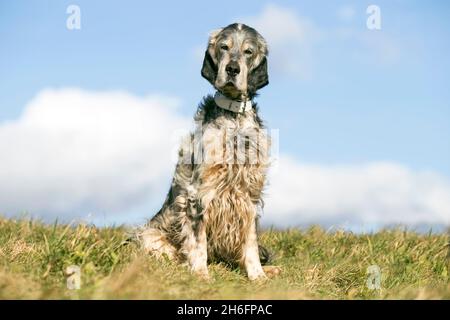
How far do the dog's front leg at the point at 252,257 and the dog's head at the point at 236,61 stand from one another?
151 centimetres

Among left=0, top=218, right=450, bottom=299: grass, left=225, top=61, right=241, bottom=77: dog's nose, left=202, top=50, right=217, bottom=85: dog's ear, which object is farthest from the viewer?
left=202, top=50, right=217, bottom=85: dog's ear

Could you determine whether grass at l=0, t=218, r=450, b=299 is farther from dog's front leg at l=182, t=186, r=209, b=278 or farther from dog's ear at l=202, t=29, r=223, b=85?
dog's ear at l=202, t=29, r=223, b=85

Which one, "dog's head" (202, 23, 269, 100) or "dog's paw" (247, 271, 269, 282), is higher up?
"dog's head" (202, 23, 269, 100)

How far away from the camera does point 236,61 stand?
290 inches

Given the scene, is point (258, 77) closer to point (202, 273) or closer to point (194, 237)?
point (194, 237)

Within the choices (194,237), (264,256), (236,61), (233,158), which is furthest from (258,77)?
(264,256)

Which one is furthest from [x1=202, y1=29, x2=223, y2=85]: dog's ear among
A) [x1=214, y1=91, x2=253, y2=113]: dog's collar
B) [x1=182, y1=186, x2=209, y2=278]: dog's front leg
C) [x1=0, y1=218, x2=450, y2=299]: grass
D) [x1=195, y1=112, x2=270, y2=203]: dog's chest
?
[x1=0, y1=218, x2=450, y2=299]: grass

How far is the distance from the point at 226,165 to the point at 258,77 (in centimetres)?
110

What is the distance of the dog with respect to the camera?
7.43 meters

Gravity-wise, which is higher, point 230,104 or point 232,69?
point 232,69

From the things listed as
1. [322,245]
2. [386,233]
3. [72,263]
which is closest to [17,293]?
[72,263]

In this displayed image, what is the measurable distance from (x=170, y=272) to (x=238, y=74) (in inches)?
86.6
